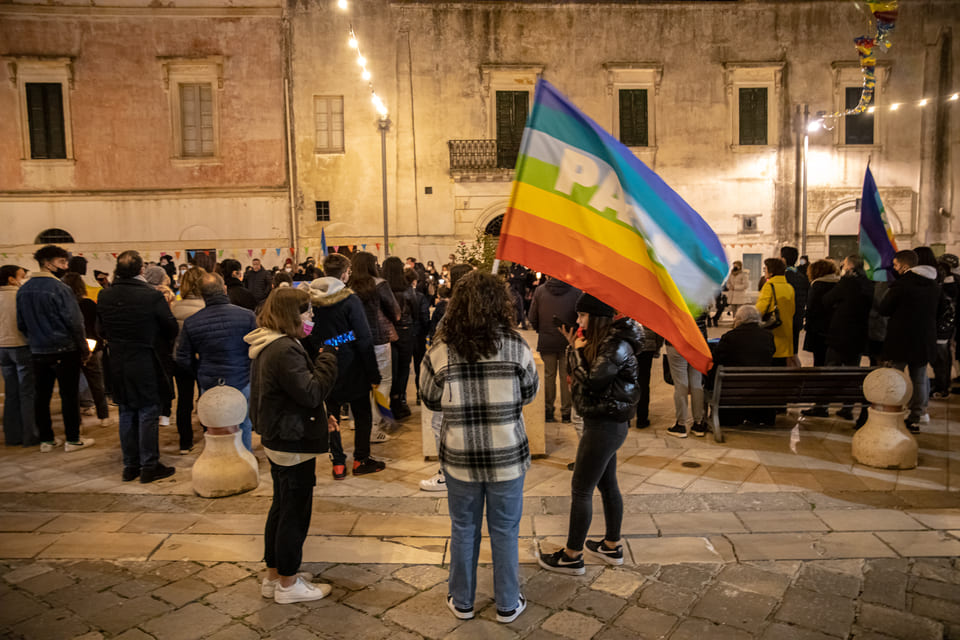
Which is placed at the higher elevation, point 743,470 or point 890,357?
point 890,357

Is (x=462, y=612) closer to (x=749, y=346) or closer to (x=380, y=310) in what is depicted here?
(x=380, y=310)

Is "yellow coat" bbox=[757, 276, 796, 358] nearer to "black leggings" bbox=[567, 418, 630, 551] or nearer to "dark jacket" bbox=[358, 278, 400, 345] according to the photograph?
"dark jacket" bbox=[358, 278, 400, 345]

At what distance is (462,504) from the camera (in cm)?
347

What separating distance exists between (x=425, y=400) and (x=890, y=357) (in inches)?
Result: 223

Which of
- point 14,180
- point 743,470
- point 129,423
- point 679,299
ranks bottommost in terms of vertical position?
point 743,470

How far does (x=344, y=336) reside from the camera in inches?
223

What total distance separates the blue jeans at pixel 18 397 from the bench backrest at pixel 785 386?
6.93 m

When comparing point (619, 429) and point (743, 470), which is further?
point (743, 470)

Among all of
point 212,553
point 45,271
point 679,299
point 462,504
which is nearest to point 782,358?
point 679,299

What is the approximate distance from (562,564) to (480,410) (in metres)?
1.37

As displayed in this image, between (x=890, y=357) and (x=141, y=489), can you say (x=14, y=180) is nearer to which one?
(x=141, y=489)

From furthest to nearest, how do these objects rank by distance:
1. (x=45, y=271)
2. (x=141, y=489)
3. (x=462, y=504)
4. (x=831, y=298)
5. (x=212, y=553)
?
(x=831, y=298), (x=45, y=271), (x=141, y=489), (x=212, y=553), (x=462, y=504)

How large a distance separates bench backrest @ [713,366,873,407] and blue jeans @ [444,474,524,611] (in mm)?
3908

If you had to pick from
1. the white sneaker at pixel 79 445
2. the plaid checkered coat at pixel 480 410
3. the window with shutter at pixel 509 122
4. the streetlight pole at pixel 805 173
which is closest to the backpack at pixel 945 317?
the plaid checkered coat at pixel 480 410
